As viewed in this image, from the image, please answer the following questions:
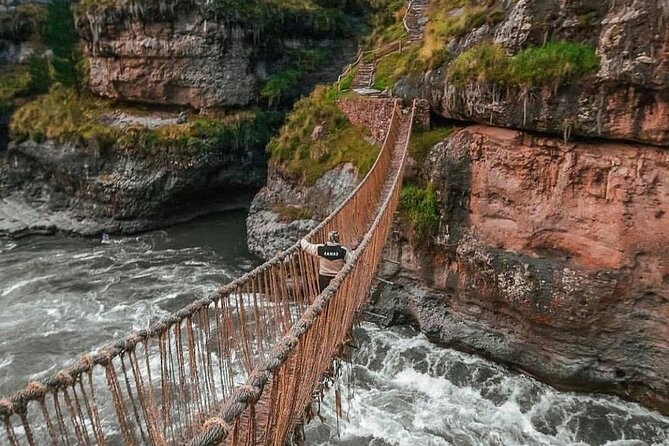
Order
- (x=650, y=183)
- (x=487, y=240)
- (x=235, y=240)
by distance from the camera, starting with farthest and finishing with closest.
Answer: (x=235, y=240)
(x=487, y=240)
(x=650, y=183)

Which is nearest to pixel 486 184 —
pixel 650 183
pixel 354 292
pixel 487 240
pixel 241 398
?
pixel 487 240

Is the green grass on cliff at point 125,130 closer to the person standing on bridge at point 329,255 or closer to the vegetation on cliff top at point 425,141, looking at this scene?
the vegetation on cliff top at point 425,141

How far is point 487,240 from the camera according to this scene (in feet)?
32.9

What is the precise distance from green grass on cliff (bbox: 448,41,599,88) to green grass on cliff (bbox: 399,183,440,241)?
220cm

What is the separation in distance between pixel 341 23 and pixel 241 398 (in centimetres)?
2119

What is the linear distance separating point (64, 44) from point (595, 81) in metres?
20.3

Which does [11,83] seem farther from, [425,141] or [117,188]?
[425,141]

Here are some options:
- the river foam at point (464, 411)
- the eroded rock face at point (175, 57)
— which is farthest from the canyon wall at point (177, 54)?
the river foam at point (464, 411)

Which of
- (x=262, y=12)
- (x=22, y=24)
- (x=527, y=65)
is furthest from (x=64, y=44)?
(x=527, y=65)

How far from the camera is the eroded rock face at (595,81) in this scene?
7.99 meters

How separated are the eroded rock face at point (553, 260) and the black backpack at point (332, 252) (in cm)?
477

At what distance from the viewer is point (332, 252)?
5961 millimetres

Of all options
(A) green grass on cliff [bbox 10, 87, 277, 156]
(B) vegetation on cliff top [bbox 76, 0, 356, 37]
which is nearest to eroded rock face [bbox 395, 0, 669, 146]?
(A) green grass on cliff [bbox 10, 87, 277, 156]

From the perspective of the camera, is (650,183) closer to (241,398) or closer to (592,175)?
(592,175)
